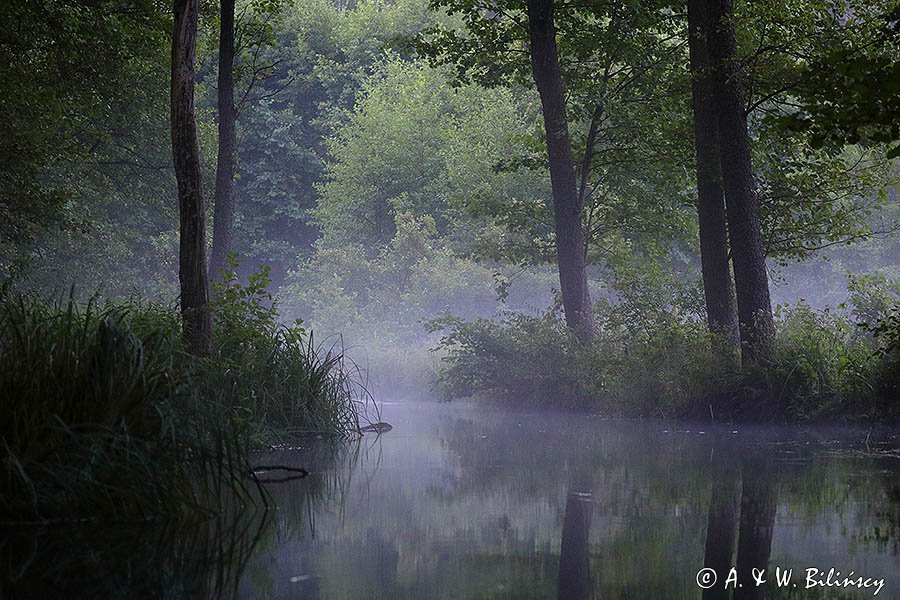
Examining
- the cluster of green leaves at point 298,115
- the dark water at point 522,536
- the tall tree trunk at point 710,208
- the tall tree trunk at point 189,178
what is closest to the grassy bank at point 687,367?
the tall tree trunk at point 710,208

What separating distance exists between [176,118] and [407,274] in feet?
108

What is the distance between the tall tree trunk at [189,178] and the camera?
9.85 m

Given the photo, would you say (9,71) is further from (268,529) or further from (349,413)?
(268,529)

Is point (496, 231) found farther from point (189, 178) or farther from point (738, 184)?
point (189, 178)

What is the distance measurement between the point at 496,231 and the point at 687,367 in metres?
23.2

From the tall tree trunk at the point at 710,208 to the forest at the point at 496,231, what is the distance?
0.12 ft

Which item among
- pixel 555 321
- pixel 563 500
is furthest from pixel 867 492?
pixel 555 321

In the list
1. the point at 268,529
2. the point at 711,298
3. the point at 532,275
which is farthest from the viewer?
the point at 532,275

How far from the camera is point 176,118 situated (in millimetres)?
9852

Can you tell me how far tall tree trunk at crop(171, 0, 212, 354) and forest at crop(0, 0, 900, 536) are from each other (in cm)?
3

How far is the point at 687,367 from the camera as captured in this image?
1406cm

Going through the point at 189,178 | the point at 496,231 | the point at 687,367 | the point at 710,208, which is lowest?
the point at 687,367

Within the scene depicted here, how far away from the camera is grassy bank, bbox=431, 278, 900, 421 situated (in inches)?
465

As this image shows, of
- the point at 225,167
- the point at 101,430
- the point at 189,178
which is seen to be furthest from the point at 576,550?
the point at 225,167
